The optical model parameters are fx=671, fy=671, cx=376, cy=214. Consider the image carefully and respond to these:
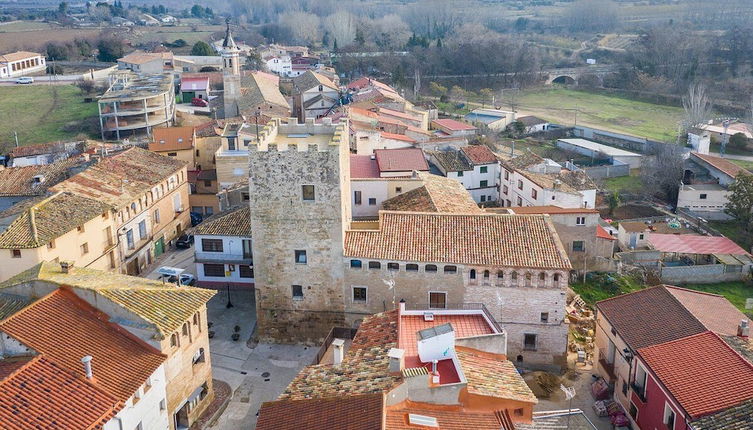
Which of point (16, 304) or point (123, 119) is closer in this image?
point (16, 304)

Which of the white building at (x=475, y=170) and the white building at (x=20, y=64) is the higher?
the white building at (x=20, y=64)

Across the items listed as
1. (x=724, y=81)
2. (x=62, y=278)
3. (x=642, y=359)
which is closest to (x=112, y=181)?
(x=62, y=278)

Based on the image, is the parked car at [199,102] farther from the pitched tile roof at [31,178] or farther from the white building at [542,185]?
the white building at [542,185]

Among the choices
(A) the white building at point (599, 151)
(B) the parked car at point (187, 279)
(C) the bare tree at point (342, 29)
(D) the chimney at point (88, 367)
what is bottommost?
(A) the white building at point (599, 151)

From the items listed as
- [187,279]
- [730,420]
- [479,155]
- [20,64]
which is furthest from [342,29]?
[730,420]

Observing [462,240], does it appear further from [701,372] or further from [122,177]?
[122,177]

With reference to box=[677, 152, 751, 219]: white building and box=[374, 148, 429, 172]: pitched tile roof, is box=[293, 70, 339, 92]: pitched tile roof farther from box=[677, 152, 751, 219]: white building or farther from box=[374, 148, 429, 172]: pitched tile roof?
box=[677, 152, 751, 219]: white building

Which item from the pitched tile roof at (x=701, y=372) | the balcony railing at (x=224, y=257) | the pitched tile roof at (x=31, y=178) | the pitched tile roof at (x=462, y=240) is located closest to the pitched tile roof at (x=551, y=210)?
the pitched tile roof at (x=462, y=240)

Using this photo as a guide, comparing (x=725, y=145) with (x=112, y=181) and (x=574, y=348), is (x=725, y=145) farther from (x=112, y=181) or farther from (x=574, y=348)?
(x=112, y=181)
